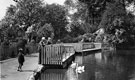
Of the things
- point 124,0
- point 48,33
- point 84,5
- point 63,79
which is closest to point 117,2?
point 124,0

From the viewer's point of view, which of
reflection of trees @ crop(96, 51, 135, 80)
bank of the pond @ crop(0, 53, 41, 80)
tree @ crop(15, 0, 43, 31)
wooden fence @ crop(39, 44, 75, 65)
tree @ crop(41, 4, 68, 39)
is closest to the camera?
bank of the pond @ crop(0, 53, 41, 80)

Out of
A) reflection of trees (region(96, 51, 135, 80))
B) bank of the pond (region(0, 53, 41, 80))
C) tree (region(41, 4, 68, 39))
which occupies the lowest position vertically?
reflection of trees (region(96, 51, 135, 80))

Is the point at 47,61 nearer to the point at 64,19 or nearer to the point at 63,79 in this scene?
the point at 63,79

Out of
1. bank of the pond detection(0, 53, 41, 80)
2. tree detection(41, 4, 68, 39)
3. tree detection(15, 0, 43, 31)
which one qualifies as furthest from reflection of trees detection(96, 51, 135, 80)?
tree detection(41, 4, 68, 39)

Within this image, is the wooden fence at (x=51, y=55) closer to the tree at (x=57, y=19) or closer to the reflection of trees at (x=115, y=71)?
the reflection of trees at (x=115, y=71)

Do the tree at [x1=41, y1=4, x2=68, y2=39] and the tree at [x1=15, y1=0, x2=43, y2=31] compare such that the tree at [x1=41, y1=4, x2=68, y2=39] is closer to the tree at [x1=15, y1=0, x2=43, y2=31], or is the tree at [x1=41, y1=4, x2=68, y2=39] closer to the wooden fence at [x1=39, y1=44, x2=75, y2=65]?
the tree at [x1=15, y1=0, x2=43, y2=31]

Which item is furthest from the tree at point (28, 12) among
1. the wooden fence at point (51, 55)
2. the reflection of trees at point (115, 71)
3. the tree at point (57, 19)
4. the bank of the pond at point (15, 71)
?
the bank of the pond at point (15, 71)

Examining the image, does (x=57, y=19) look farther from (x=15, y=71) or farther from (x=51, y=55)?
(x=15, y=71)

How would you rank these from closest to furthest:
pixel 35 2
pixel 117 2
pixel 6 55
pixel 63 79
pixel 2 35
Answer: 1. pixel 63 79
2. pixel 6 55
3. pixel 2 35
4. pixel 35 2
5. pixel 117 2

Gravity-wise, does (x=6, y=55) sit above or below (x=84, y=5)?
below

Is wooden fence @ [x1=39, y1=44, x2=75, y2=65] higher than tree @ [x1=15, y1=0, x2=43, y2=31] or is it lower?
lower

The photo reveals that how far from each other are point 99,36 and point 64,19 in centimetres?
1542

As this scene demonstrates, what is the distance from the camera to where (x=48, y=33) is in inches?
1697

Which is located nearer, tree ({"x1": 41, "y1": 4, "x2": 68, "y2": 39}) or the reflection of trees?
the reflection of trees
